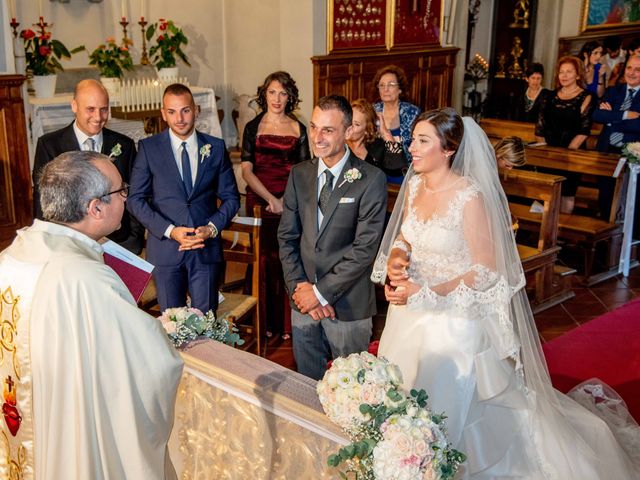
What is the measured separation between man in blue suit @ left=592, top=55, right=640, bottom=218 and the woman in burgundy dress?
11.7 ft

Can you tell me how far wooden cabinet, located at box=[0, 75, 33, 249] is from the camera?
749 centimetres

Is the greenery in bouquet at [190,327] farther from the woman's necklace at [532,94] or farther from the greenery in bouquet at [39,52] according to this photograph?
the woman's necklace at [532,94]

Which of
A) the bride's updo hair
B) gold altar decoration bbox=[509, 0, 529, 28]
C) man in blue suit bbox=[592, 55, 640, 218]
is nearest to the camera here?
the bride's updo hair

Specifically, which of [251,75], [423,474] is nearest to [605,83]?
[251,75]

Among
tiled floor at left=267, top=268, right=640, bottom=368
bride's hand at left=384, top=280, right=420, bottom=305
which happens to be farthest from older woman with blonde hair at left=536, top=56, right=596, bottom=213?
bride's hand at left=384, top=280, right=420, bottom=305

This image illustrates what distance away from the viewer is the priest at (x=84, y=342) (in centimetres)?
237

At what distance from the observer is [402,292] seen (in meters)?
3.71

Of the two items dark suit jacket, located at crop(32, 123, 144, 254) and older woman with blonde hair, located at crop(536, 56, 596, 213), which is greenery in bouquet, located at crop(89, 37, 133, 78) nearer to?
dark suit jacket, located at crop(32, 123, 144, 254)

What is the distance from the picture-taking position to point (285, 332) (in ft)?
18.4

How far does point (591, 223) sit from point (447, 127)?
3952 millimetres

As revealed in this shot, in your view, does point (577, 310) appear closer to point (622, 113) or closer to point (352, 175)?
point (622, 113)

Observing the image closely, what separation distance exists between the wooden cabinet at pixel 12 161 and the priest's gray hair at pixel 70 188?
17.5 ft

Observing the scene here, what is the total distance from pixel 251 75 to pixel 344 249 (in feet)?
25.3

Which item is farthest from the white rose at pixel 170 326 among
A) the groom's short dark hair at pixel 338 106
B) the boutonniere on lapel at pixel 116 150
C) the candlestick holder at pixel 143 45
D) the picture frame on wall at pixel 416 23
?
the picture frame on wall at pixel 416 23
